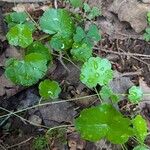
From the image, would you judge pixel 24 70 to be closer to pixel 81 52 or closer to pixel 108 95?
pixel 81 52

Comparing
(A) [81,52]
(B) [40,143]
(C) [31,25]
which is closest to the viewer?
(B) [40,143]

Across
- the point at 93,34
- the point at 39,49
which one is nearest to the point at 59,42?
the point at 39,49

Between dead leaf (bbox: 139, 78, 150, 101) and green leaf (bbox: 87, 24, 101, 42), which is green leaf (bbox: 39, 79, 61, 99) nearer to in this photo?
green leaf (bbox: 87, 24, 101, 42)

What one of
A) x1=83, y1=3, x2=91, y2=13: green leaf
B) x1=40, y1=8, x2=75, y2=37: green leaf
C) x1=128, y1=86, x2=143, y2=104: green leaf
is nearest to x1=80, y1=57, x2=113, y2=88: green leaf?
x1=128, y1=86, x2=143, y2=104: green leaf

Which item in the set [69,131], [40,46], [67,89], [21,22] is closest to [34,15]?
[21,22]

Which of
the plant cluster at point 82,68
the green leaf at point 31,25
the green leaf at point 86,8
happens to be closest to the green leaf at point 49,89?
the plant cluster at point 82,68

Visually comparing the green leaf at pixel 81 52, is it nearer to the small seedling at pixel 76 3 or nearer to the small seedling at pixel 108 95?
the small seedling at pixel 108 95
